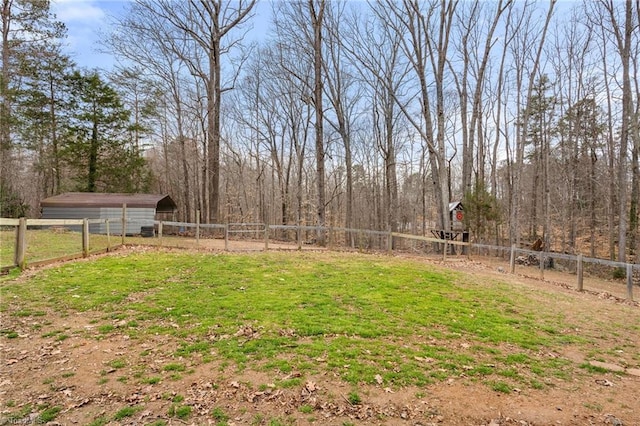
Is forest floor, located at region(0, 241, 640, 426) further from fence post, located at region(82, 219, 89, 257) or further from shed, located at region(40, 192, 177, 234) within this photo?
shed, located at region(40, 192, 177, 234)

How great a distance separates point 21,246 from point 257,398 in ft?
23.6

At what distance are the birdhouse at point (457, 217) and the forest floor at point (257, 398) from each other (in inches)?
554

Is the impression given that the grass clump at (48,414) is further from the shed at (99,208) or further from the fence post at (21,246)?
the shed at (99,208)

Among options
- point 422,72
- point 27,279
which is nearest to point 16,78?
point 27,279

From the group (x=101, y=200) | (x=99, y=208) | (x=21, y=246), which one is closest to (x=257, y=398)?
(x=21, y=246)

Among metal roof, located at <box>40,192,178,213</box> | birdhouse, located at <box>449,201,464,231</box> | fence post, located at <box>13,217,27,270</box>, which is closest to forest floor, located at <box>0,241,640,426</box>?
fence post, located at <box>13,217,27,270</box>

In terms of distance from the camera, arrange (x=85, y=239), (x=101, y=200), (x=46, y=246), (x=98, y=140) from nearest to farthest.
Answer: (x=46, y=246), (x=85, y=239), (x=101, y=200), (x=98, y=140)

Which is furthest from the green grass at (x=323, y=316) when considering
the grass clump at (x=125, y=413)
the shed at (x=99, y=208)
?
the shed at (x=99, y=208)

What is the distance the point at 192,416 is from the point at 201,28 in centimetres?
2014

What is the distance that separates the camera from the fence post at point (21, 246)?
697 cm

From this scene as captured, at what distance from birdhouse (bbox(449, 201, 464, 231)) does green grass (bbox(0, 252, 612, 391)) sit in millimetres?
9695

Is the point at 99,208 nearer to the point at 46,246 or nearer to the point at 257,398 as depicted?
the point at 46,246

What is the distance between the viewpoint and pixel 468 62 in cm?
2036

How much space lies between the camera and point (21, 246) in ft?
23.7
